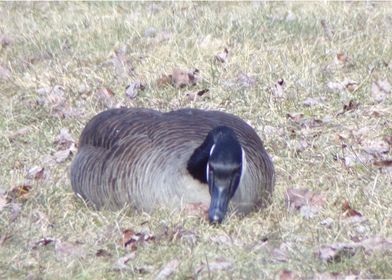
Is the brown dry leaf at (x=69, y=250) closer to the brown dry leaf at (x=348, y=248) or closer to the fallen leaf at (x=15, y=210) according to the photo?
the fallen leaf at (x=15, y=210)

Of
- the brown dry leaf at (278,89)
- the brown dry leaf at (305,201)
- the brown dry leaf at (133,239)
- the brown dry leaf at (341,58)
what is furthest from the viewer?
the brown dry leaf at (341,58)

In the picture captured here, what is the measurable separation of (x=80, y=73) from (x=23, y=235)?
391 centimetres

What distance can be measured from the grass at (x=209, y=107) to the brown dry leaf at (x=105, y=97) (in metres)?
0.06

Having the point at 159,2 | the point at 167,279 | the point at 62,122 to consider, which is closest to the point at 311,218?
the point at 167,279

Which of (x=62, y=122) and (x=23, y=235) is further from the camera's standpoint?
(x=62, y=122)

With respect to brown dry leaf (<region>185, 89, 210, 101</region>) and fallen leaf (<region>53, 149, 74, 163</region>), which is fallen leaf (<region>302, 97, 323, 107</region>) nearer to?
brown dry leaf (<region>185, 89, 210, 101</region>)

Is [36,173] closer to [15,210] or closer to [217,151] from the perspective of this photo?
[15,210]

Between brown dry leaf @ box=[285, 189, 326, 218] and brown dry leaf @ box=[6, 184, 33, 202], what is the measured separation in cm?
175

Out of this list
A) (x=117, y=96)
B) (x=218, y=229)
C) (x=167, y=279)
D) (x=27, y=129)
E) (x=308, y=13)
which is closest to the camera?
(x=167, y=279)

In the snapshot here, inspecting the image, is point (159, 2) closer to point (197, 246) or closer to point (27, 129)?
point (27, 129)

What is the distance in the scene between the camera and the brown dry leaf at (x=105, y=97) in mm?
9516

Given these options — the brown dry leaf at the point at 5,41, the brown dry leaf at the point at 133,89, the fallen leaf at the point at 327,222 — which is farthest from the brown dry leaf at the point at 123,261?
the brown dry leaf at the point at 5,41

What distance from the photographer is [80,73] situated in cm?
1019

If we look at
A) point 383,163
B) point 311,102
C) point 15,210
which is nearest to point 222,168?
point 15,210
